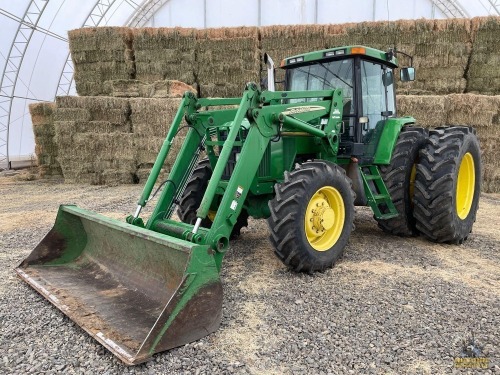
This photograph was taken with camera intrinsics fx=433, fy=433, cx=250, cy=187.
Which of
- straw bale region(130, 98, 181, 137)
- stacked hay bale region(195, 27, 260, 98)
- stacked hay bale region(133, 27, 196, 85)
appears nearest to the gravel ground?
straw bale region(130, 98, 181, 137)

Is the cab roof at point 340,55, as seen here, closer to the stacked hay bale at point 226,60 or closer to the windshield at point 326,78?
the windshield at point 326,78

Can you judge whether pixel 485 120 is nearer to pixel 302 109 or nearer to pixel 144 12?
pixel 302 109

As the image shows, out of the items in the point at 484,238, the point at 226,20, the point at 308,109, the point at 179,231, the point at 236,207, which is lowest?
the point at 484,238

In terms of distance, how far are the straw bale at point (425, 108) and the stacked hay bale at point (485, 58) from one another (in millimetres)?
1666

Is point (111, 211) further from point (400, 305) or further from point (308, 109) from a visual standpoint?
point (400, 305)

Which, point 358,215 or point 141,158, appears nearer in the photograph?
point 358,215

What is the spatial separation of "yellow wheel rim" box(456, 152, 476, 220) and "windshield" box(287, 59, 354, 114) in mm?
1906

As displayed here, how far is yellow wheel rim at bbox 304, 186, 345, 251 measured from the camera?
3979mm

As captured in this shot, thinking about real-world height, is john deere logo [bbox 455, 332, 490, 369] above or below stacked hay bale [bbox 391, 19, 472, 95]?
below

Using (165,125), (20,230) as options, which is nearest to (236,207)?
(20,230)

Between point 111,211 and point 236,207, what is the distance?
4.56m

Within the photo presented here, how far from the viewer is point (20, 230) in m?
6.27

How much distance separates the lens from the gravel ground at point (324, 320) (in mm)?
2637

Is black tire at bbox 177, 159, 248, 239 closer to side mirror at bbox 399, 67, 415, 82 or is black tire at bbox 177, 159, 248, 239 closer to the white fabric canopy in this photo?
side mirror at bbox 399, 67, 415, 82
